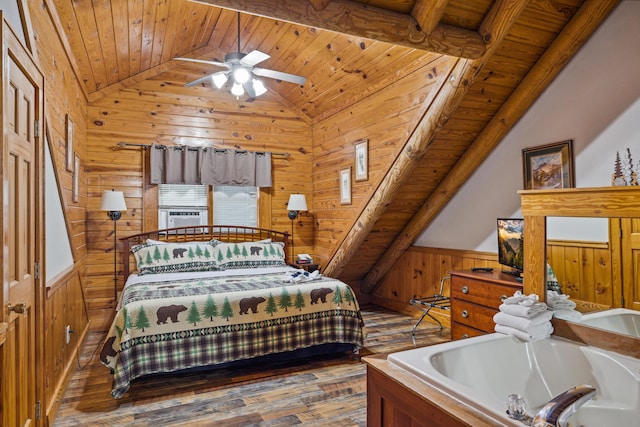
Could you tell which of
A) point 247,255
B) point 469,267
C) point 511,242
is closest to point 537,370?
point 511,242

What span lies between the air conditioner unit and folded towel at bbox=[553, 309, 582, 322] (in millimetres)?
4182

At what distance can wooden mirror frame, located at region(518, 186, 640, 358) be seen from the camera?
5.95 feet

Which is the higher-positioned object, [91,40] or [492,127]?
[91,40]

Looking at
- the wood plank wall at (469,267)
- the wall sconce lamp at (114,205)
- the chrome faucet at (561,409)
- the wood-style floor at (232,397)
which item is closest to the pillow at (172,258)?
the wall sconce lamp at (114,205)

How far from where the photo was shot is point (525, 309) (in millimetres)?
2092

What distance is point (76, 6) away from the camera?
9.35 ft

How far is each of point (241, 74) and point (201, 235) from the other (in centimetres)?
241

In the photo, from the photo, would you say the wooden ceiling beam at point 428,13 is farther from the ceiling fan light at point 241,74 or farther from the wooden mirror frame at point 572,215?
the ceiling fan light at point 241,74

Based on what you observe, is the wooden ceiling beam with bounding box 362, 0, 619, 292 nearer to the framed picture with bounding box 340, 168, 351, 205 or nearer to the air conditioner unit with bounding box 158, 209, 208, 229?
the framed picture with bounding box 340, 168, 351, 205

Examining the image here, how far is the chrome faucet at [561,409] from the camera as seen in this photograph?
1.21 metres

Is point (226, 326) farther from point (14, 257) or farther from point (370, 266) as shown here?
point (370, 266)

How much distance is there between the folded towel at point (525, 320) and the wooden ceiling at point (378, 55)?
1815mm

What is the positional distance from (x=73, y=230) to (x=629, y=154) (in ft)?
14.4

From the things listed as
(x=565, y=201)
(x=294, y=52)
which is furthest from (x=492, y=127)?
(x=294, y=52)
